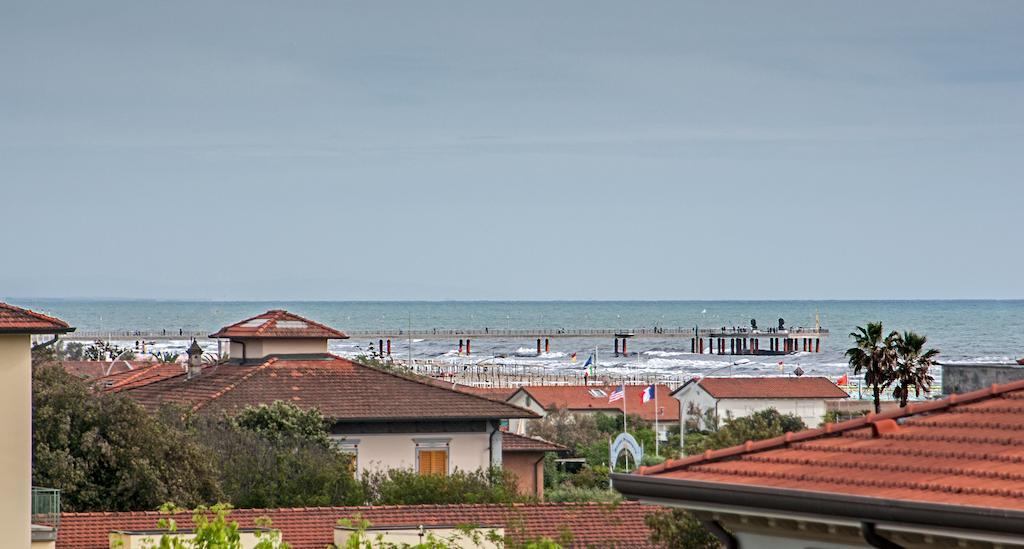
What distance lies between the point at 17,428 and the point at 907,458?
55.7 ft

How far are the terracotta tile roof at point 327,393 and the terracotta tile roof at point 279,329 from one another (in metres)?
0.77

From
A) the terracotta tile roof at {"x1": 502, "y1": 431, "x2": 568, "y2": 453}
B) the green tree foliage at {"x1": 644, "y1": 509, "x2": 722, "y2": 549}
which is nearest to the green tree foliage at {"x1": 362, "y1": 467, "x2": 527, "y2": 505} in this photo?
the terracotta tile roof at {"x1": 502, "y1": 431, "x2": 568, "y2": 453}

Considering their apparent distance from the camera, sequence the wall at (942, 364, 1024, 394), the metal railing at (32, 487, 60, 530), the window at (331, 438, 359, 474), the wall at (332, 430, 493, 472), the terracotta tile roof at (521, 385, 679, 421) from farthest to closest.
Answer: the terracotta tile roof at (521, 385, 679, 421) → the wall at (332, 430, 493, 472) → the window at (331, 438, 359, 474) → the metal railing at (32, 487, 60, 530) → the wall at (942, 364, 1024, 394)

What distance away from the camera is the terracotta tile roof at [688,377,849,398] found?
87.4 m

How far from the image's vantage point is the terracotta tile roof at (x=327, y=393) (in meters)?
44.7

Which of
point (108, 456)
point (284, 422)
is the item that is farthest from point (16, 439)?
point (284, 422)

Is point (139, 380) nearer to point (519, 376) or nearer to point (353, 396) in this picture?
point (353, 396)

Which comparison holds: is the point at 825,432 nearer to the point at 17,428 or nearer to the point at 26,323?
the point at 26,323

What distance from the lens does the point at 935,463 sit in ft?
34.1

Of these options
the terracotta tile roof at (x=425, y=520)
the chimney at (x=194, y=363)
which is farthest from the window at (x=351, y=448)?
the terracotta tile roof at (x=425, y=520)

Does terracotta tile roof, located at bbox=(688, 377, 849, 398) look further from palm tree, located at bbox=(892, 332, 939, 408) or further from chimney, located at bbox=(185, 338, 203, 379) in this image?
chimney, located at bbox=(185, 338, 203, 379)

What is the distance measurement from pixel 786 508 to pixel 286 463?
28.7m

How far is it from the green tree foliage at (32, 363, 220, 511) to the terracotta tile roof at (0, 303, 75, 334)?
9036 millimetres

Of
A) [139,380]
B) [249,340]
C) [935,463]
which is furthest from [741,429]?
[139,380]
